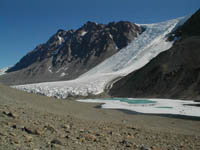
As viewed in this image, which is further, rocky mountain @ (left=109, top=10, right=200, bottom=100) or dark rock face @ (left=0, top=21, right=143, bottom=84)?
dark rock face @ (left=0, top=21, right=143, bottom=84)

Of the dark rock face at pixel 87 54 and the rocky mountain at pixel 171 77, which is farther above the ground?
the dark rock face at pixel 87 54

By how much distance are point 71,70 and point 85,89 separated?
92758mm

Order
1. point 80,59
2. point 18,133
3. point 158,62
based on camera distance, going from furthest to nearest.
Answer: point 80,59 < point 158,62 < point 18,133

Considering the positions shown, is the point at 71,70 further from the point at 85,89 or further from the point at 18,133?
the point at 18,133

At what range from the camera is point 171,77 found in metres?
53.3

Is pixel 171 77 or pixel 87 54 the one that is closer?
pixel 171 77

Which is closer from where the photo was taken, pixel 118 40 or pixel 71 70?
pixel 71 70

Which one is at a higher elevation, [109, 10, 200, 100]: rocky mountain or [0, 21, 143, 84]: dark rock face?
[0, 21, 143, 84]: dark rock face

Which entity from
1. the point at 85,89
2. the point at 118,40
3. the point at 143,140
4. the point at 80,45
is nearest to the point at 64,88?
the point at 85,89

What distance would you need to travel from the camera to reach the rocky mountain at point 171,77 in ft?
153

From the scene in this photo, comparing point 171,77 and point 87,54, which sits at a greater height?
point 87,54

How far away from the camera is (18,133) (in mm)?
5711

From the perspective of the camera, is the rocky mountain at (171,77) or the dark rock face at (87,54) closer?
the rocky mountain at (171,77)

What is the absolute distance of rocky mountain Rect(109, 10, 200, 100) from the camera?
46688 mm
